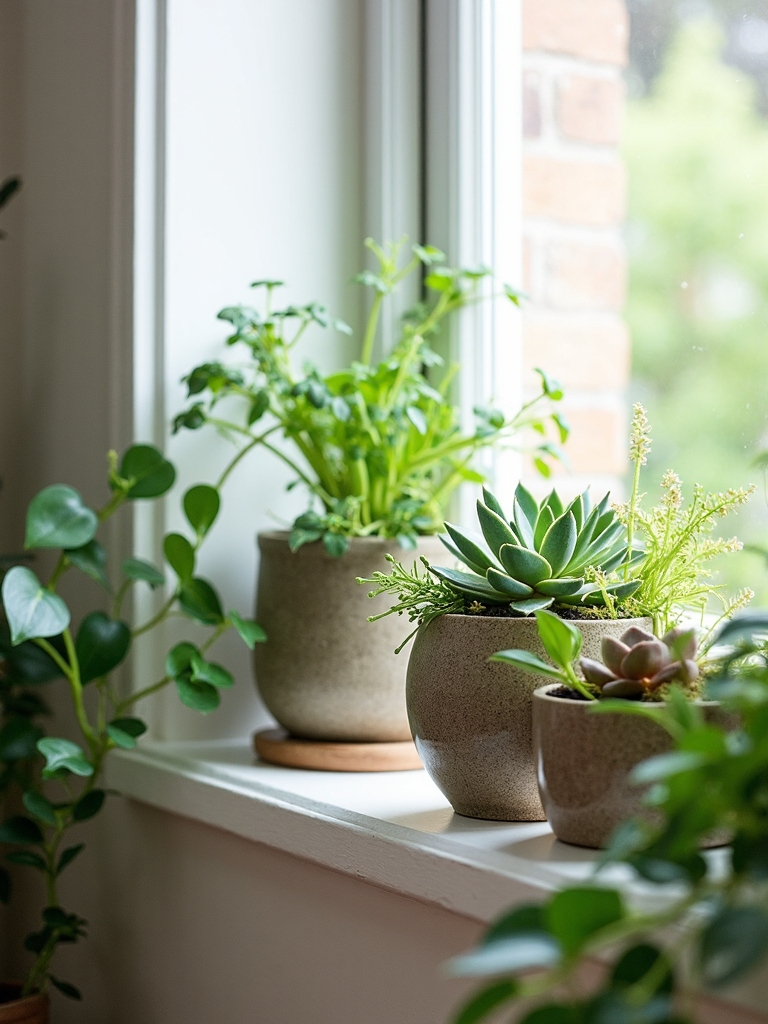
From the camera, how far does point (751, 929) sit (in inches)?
17.5

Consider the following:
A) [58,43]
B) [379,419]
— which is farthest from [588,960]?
[58,43]

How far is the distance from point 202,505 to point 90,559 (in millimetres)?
116

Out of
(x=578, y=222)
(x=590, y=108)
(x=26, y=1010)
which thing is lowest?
(x=26, y=1010)

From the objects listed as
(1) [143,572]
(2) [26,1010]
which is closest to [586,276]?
(1) [143,572]

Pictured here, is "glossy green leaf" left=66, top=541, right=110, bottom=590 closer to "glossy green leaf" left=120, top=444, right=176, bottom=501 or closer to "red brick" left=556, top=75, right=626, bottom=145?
"glossy green leaf" left=120, top=444, right=176, bottom=501

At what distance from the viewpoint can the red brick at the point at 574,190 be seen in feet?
3.60

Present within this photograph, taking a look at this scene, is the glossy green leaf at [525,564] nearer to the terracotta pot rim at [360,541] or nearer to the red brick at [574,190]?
the terracotta pot rim at [360,541]

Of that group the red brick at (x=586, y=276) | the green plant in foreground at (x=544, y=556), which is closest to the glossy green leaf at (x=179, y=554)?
the green plant in foreground at (x=544, y=556)

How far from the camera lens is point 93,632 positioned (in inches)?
42.9

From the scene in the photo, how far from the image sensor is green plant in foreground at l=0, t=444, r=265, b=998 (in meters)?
1.02

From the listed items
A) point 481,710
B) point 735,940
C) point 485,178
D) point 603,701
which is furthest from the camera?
point 485,178

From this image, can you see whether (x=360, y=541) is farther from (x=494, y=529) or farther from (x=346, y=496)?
(x=494, y=529)

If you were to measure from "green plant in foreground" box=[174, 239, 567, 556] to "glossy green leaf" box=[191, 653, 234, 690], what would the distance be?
151 millimetres

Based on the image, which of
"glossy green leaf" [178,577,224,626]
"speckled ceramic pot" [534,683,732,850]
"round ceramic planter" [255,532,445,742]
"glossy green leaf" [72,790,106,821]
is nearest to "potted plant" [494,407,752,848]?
"speckled ceramic pot" [534,683,732,850]
